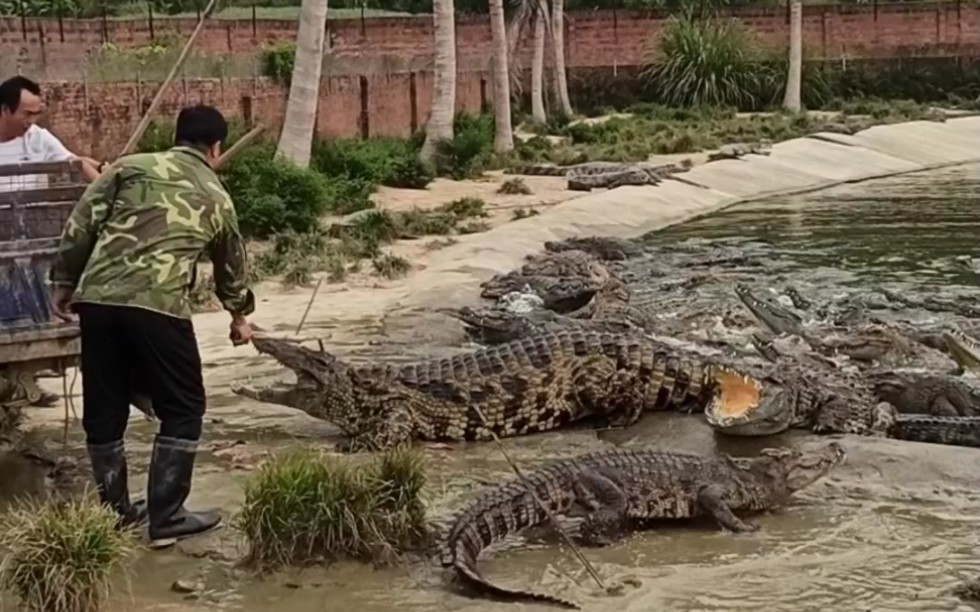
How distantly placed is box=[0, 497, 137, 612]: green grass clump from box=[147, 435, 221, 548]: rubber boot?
2.45 feet

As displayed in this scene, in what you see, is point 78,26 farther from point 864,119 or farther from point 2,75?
point 864,119

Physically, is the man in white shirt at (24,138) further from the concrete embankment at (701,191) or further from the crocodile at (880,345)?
the crocodile at (880,345)

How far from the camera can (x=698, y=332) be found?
37.7 feet

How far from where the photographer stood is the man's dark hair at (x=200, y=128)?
5859mm

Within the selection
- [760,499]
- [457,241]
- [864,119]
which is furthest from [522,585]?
[864,119]

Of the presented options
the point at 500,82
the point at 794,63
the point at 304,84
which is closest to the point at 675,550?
the point at 304,84

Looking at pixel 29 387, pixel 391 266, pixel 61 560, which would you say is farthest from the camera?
pixel 391 266

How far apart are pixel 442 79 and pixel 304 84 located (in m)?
4.73

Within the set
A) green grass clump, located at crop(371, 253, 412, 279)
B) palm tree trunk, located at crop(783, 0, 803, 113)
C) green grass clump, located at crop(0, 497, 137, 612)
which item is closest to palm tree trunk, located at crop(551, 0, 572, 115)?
palm tree trunk, located at crop(783, 0, 803, 113)

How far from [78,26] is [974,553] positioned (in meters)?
22.6

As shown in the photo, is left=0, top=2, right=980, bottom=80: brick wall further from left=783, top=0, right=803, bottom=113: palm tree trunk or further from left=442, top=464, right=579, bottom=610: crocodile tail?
left=442, top=464, right=579, bottom=610: crocodile tail

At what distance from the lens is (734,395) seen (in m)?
8.09

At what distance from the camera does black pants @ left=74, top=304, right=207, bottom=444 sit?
562cm

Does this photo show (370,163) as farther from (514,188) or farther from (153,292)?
(153,292)
